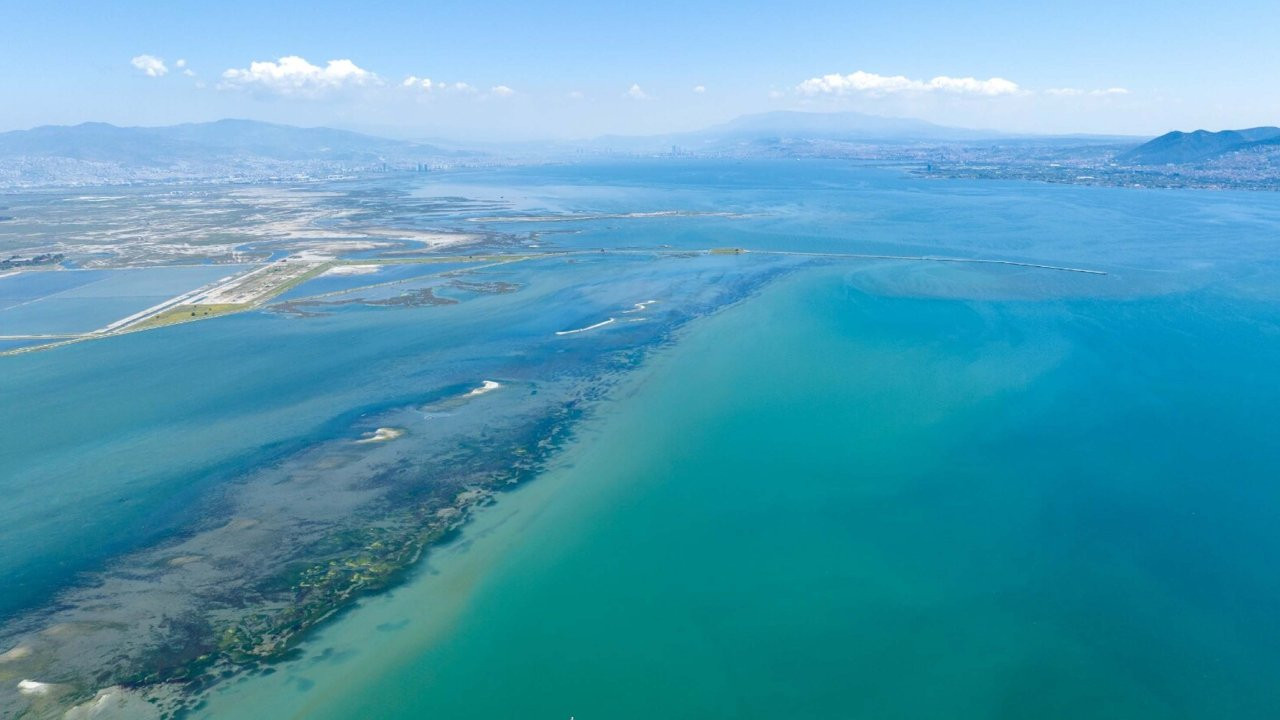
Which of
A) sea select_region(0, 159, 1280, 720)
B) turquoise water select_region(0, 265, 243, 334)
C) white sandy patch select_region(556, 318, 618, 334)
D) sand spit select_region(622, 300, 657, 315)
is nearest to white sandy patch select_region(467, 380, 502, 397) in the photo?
sea select_region(0, 159, 1280, 720)

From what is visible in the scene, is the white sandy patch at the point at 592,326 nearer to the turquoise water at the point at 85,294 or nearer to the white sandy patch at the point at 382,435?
the white sandy patch at the point at 382,435

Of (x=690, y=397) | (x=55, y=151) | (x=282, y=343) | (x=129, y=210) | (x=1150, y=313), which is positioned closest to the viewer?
(x=690, y=397)

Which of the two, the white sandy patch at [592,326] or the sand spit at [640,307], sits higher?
the sand spit at [640,307]

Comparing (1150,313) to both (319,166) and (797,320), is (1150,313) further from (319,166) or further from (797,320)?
(319,166)

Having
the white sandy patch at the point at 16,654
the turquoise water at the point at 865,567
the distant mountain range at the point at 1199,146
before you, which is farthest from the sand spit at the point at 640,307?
the distant mountain range at the point at 1199,146

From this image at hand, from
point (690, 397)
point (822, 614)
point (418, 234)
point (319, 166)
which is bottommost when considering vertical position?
point (822, 614)

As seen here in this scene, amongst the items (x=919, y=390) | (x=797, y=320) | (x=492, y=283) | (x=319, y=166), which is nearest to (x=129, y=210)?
(x=492, y=283)

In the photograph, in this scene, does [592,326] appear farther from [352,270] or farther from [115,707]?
[115,707]

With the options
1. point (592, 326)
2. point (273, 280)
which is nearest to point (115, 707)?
point (592, 326)
